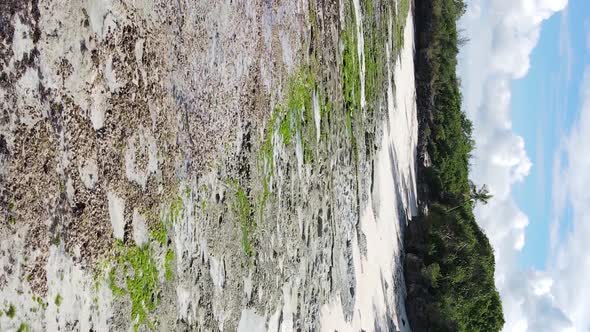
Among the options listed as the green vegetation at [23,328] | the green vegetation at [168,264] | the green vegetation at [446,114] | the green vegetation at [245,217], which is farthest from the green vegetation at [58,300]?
the green vegetation at [446,114]

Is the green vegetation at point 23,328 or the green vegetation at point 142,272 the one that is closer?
the green vegetation at point 23,328

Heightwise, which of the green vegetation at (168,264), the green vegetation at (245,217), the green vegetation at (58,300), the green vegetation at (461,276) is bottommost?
the green vegetation at (58,300)

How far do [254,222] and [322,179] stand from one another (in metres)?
1.99

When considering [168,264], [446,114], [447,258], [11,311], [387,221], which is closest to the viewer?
[11,311]

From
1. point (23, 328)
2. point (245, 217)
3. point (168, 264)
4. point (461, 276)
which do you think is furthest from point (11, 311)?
point (461, 276)

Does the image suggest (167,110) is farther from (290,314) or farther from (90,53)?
(290,314)

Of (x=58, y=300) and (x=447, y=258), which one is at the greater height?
(x=447, y=258)

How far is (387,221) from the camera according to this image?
10695 millimetres

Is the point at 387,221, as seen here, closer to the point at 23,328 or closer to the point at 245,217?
the point at 245,217

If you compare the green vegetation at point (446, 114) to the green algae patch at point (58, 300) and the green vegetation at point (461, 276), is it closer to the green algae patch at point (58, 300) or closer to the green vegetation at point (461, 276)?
the green vegetation at point (461, 276)

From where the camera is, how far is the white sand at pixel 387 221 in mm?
8305

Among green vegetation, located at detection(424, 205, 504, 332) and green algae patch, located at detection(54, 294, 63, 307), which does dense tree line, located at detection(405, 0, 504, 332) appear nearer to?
green vegetation, located at detection(424, 205, 504, 332)

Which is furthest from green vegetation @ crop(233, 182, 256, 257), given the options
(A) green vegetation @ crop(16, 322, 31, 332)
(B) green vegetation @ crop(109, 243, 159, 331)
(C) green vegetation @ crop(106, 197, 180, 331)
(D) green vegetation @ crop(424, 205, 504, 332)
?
(D) green vegetation @ crop(424, 205, 504, 332)

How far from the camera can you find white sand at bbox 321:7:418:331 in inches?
327
